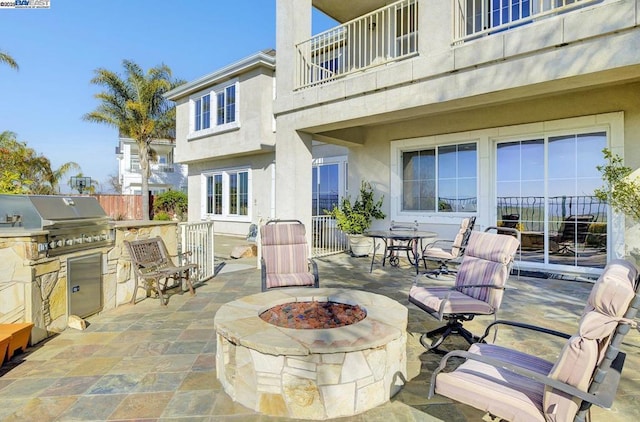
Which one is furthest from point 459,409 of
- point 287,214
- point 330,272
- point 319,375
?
point 287,214

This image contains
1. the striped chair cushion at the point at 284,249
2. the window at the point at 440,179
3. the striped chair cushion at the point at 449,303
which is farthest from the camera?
the window at the point at 440,179

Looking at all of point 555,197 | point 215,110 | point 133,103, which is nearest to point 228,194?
point 215,110

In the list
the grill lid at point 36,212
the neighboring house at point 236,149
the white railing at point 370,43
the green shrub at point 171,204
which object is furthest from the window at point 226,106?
the grill lid at point 36,212

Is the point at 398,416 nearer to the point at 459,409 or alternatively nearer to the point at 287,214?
the point at 459,409

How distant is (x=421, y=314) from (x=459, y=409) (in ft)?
7.13

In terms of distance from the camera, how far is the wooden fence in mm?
21375

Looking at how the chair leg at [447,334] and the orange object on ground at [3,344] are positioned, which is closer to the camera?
the orange object on ground at [3,344]

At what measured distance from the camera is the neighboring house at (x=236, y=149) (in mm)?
11516

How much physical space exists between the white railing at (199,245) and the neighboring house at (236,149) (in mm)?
3245

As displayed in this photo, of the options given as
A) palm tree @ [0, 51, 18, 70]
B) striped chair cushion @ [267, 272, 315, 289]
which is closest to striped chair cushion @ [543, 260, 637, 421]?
striped chair cushion @ [267, 272, 315, 289]

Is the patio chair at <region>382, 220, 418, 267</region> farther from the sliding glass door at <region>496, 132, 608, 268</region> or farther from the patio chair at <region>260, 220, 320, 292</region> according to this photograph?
the patio chair at <region>260, 220, 320, 292</region>

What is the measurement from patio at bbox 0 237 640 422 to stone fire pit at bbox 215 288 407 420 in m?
0.10

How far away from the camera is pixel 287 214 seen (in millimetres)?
7566

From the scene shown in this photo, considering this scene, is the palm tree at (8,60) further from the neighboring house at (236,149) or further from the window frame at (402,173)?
the window frame at (402,173)
